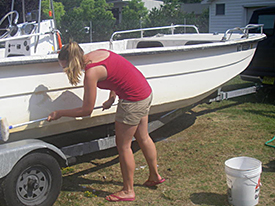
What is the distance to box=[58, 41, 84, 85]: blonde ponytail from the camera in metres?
3.20

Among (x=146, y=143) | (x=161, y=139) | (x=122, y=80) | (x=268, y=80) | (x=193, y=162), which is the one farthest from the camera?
(x=268, y=80)

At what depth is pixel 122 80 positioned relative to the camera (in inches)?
131

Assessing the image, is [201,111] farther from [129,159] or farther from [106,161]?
[129,159]

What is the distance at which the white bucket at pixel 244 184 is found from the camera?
10.5ft

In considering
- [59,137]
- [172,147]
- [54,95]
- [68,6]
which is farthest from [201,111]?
[68,6]

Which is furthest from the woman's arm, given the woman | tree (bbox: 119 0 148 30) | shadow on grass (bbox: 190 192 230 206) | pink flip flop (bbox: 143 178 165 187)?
tree (bbox: 119 0 148 30)

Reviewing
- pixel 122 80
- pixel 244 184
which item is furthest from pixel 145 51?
pixel 244 184

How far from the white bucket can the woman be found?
0.94 metres

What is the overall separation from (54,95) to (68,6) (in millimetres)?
40609

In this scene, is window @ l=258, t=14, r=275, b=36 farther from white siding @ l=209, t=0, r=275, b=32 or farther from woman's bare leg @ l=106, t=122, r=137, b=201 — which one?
white siding @ l=209, t=0, r=275, b=32

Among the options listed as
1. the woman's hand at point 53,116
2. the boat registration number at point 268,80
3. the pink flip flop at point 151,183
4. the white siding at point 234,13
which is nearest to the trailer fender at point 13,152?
A: the woman's hand at point 53,116

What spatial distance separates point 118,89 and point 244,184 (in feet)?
4.68

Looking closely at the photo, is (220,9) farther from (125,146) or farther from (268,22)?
(125,146)

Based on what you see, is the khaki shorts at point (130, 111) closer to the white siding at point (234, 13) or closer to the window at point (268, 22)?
the window at point (268, 22)
